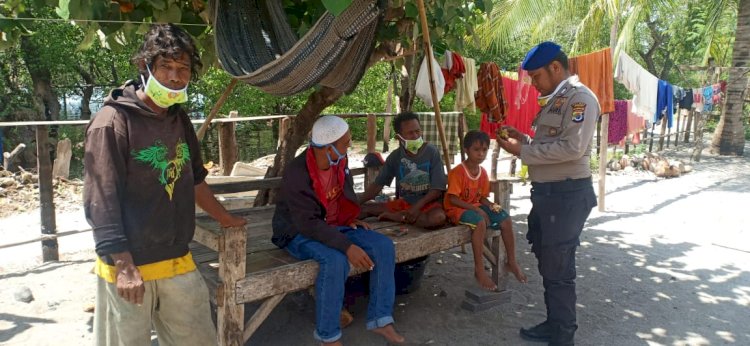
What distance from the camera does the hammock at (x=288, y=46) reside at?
303cm

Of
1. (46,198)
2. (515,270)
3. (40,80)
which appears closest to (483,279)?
(515,270)

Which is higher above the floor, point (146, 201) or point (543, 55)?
point (543, 55)

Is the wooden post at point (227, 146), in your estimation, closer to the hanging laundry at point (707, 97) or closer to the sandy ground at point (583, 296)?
the sandy ground at point (583, 296)

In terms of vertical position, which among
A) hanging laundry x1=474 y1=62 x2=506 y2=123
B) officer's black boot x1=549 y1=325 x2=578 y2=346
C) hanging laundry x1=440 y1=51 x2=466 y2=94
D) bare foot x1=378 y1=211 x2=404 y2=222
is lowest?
officer's black boot x1=549 y1=325 x2=578 y2=346

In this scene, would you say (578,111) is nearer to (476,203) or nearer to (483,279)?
(476,203)

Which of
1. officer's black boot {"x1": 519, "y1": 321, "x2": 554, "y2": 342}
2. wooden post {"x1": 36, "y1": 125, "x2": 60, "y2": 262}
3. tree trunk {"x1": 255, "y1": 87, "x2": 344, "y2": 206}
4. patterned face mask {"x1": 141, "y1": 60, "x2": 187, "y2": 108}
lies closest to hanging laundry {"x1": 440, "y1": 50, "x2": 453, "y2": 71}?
tree trunk {"x1": 255, "y1": 87, "x2": 344, "y2": 206}

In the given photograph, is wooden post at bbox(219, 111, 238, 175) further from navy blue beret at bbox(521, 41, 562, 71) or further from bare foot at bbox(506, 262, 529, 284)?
navy blue beret at bbox(521, 41, 562, 71)

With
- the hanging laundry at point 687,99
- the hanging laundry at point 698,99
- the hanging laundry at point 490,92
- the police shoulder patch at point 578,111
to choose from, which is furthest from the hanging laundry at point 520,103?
the hanging laundry at point 698,99

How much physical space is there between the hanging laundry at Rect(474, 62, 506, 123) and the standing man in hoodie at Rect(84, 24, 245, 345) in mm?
3345

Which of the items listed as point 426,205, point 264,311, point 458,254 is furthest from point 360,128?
point 264,311

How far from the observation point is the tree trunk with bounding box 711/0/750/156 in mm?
13070

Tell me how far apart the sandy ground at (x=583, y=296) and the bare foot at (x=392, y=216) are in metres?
0.62

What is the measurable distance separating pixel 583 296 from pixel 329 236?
2.39 metres

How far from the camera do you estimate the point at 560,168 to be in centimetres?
310
